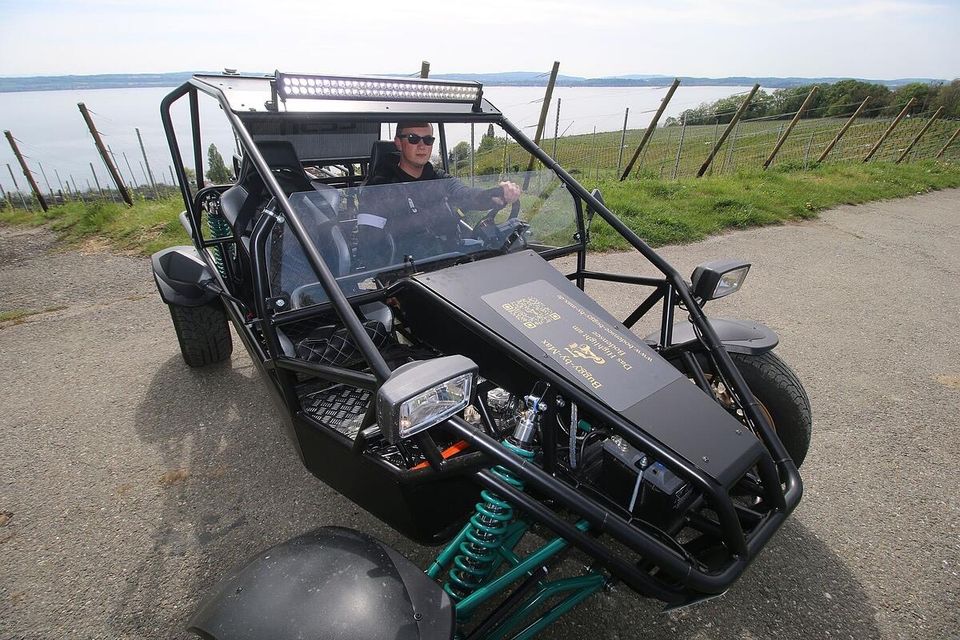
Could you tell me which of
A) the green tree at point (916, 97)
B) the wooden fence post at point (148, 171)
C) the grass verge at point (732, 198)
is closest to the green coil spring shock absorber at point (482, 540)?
the grass verge at point (732, 198)

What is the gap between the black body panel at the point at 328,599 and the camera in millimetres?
1227

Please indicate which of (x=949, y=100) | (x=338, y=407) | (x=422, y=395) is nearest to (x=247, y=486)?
(x=338, y=407)

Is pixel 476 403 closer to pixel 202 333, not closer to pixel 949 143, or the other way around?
pixel 202 333

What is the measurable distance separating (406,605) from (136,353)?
3.63 m

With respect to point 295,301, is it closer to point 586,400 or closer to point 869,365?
point 586,400

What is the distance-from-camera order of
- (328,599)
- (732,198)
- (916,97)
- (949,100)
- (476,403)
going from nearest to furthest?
1. (328,599)
2. (476,403)
3. (732,198)
4. (949,100)
5. (916,97)

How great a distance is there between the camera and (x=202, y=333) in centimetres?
354

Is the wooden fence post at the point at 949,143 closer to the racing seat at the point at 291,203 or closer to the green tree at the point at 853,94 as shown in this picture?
the green tree at the point at 853,94

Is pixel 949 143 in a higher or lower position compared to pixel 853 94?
lower

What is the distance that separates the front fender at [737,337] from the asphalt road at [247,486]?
2.81 feet

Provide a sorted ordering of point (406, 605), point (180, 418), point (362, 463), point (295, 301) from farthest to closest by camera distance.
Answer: point (180, 418)
point (295, 301)
point (362, 463)
point (406, 605)

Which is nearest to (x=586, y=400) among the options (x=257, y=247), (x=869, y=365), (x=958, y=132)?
(x=257, y=247)

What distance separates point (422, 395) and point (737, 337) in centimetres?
179

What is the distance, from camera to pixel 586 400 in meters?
1.64
